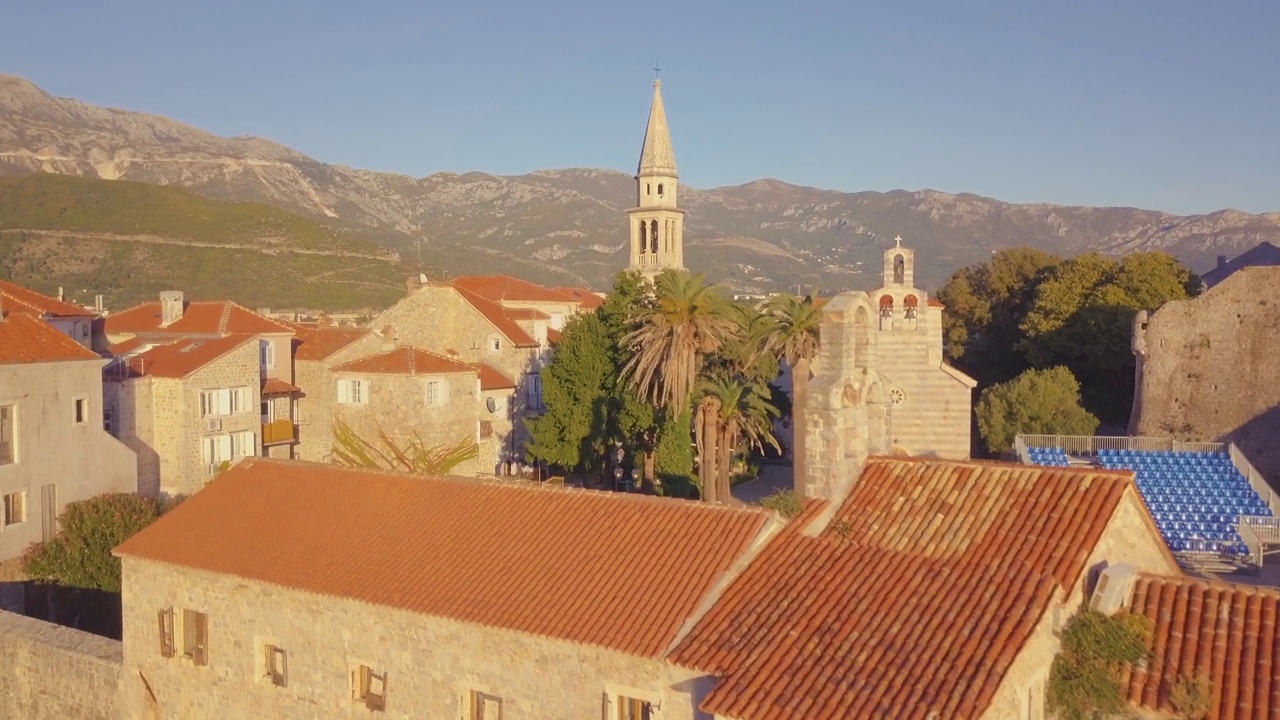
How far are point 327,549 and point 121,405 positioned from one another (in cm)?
2564

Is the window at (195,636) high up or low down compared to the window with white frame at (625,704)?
down

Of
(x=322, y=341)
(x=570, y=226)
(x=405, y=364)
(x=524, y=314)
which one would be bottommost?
(x=405, y=364)

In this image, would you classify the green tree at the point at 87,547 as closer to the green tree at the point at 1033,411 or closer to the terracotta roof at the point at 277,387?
the terracotta roof at the point at 277,387

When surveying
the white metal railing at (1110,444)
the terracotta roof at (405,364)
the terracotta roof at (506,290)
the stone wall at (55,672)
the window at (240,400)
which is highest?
the terracotta roof at (506,290)

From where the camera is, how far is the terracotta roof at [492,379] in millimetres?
43234

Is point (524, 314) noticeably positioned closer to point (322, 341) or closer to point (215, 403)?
point (322, 341)

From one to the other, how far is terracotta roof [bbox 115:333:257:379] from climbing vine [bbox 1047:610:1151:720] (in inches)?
1354

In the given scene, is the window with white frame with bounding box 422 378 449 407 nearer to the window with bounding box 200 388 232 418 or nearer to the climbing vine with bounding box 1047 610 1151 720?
the window with bounding box 200 388 232 418

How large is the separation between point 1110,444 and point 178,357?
124ft

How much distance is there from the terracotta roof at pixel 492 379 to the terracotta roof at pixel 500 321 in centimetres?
170

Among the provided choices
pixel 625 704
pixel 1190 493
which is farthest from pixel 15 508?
pixel 1190 493

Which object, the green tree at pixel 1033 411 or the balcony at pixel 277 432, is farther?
the balcony at pixel 277 432

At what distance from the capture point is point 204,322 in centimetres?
4616

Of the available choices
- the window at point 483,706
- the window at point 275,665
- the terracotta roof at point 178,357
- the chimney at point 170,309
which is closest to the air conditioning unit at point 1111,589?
the window at point 483,706
